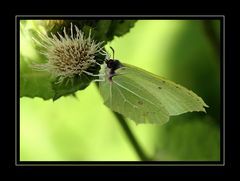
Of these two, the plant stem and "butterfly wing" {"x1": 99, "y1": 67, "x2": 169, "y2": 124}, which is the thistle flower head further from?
the plant stem

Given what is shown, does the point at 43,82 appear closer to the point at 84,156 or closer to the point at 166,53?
the point at 84,156

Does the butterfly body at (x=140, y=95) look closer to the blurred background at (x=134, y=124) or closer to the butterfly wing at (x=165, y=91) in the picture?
the butterfly wing at (x=165, y=91)

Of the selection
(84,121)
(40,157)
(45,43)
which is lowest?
(40,157)

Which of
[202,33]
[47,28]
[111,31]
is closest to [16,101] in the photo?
[47,28]

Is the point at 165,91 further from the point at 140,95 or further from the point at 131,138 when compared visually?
the point at 131,138

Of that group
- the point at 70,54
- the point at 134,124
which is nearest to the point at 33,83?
the point at 70,54

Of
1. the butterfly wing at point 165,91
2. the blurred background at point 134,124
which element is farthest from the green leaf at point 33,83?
the blurred background at point 134,124
